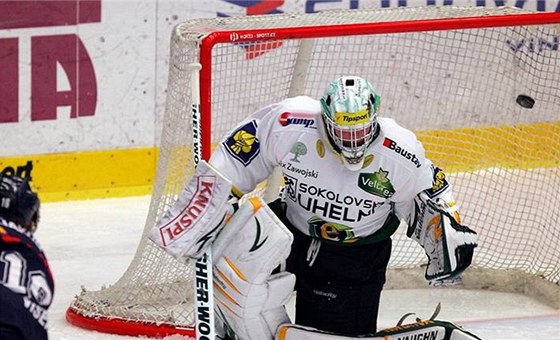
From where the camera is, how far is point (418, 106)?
6.54 m

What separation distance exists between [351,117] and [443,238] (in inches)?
17.9

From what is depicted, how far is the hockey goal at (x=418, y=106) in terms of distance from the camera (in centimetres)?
503

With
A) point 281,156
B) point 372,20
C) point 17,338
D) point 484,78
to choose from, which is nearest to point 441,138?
point 484,78

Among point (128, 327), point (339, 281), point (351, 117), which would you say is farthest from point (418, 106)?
point (351, 117)

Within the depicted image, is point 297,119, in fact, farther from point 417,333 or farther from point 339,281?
point 417,333

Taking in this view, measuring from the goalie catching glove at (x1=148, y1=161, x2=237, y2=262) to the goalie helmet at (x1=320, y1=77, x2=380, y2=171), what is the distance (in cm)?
34

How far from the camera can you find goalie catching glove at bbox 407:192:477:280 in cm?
423

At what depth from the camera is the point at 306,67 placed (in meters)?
5.41

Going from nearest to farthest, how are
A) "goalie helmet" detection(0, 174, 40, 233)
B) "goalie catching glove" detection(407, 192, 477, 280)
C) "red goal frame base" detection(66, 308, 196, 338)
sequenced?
1. "goalie helmet" detection(0, 174, 40, 233)
2. "goalie catching glove" detection(407, 192, 477, 280)
3. "red goal frame base" detection(66, 308, 196, 338)

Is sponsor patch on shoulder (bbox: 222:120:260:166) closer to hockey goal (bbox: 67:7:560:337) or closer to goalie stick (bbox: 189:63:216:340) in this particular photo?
hockey goal (bbox: 67:7:560:337)

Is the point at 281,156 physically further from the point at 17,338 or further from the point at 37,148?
the point at 37,148

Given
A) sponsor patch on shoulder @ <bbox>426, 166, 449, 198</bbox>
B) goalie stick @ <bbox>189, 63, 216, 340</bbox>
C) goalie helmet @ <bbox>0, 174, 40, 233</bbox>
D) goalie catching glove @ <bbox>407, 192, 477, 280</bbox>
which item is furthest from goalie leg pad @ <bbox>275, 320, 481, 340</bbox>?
goalie helmet @ <bbox>0, 174, 40, 233</bbox>

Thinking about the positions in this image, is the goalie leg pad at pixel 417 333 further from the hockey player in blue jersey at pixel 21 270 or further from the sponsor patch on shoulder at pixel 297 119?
the hockey player in blue jersey at pixel 21 270

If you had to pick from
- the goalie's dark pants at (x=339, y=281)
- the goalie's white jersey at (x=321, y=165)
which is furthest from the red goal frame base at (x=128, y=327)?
the goalie's white jersey at (x=321, y=165)
